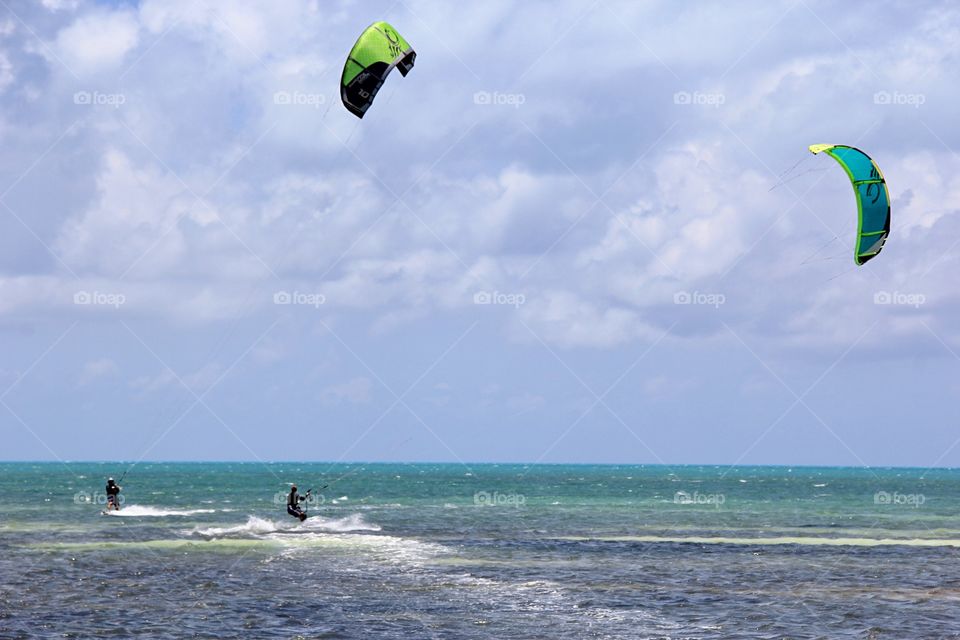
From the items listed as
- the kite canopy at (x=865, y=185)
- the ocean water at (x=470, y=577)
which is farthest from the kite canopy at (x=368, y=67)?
the ocean water at (x=470, y=577)

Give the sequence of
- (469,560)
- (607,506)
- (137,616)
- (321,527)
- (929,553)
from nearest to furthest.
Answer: (137,616), (469,560), (929,553), (321,527), (607,506)

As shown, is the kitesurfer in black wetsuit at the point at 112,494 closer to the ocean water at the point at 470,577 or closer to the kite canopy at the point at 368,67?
the ocean water at the point at 470,577

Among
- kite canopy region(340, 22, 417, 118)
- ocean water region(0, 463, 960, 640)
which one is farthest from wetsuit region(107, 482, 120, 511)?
kite canopy region(340, 22, 417, 118)

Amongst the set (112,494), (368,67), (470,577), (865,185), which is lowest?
(470,577)

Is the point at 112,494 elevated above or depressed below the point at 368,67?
below

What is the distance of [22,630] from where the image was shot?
65.1 feet

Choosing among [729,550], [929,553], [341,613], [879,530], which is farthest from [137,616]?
[879,530]

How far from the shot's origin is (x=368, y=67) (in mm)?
26734

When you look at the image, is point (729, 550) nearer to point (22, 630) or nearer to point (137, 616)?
point (137, 616)

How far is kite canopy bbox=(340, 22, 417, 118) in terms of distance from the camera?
26703mm

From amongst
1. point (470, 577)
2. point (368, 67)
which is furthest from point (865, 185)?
point (470, 577)

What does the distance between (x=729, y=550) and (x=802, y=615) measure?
13.3 metres

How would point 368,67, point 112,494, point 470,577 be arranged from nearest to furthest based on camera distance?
point 368,67, point 470,577, point 112,494

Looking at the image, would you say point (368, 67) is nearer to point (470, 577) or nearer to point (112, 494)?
point (470, 577)
